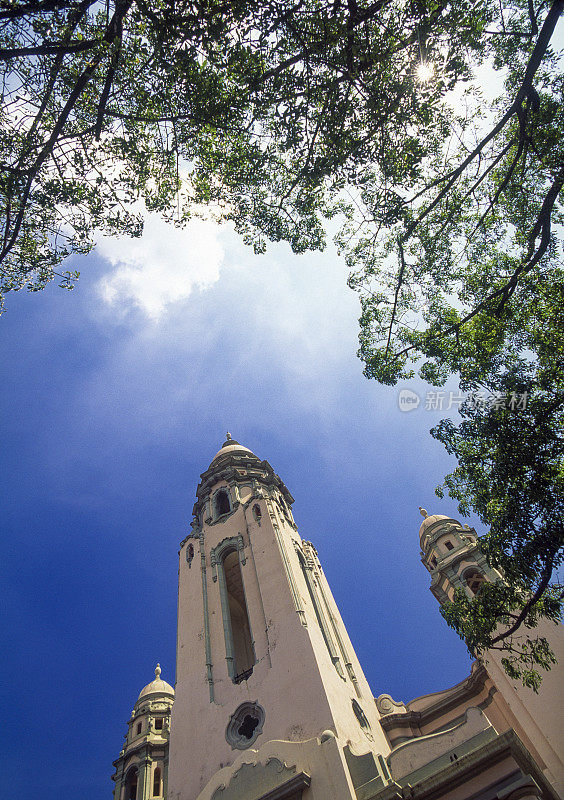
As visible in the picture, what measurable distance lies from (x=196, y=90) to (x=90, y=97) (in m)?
1.99

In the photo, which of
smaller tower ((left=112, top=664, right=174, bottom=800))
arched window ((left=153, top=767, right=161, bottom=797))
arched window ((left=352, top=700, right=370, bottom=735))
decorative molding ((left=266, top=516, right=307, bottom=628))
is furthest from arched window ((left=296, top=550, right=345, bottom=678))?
→ arched window ((left=153, top=767, right=161, bottom=797))

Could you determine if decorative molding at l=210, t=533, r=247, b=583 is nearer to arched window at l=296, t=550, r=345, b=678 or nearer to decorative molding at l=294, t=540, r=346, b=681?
decorative molding at l=294, t=540, r=346, b=681

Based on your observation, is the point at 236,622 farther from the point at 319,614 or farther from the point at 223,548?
the point at 319,614

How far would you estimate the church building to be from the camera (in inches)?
434

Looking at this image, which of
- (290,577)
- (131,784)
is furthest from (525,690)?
(131,784)

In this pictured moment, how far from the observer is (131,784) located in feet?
78.2

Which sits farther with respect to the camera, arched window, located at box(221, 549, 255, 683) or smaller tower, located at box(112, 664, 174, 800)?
smaller tower, located at box(112, 664, 174, 800)

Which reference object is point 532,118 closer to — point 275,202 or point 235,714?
point 275,202

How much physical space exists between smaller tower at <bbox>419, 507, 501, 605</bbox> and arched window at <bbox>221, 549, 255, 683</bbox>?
8.19m

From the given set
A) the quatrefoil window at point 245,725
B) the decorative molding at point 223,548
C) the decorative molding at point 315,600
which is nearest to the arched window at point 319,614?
the decorative molding at point 315,600

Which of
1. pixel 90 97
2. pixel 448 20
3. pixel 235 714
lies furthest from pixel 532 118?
pixel 235 714

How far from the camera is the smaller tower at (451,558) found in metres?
20.5

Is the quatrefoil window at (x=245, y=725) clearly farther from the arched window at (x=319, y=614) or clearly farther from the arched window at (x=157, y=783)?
the arched window at (x=157, y=783)

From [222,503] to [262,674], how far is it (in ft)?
33.0
